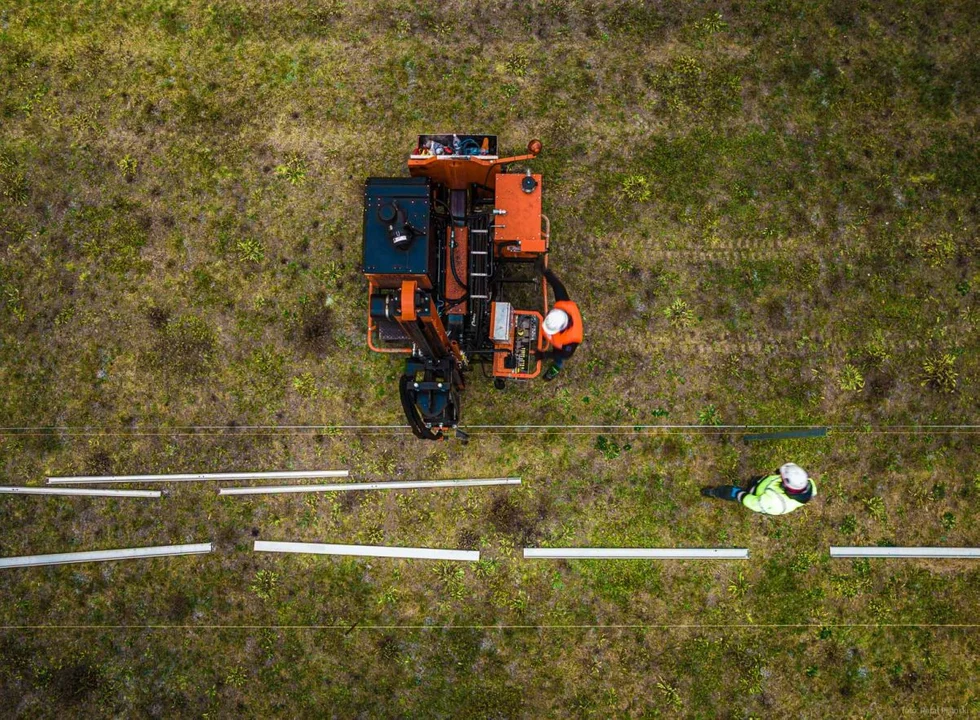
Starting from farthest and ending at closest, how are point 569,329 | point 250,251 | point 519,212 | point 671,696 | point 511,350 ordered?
point 250,251 < point 671,696 < point 511,350 < point 519,212 < point 569,329

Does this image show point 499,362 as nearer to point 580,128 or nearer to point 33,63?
point 580,128

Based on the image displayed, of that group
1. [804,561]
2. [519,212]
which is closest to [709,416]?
[804,561]

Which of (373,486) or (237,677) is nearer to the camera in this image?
(237,677)

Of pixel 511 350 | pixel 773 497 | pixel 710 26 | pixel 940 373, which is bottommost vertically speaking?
pixel 773 497

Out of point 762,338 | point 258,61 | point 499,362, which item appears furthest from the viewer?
point 258,61

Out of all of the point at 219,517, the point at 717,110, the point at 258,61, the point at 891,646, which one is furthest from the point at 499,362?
the point at 891,646

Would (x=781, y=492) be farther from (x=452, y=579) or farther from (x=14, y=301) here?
(x=14, y=301)
